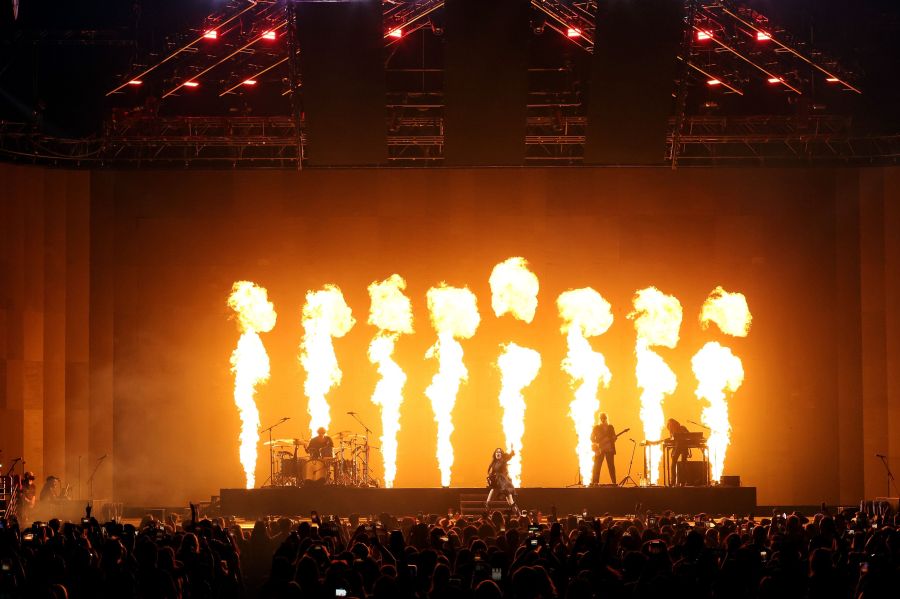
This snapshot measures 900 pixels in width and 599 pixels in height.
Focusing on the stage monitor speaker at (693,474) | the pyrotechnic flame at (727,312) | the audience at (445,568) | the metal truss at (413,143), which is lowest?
the stage monitor speaker at (693,474)

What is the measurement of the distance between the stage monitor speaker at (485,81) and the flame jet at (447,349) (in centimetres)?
269

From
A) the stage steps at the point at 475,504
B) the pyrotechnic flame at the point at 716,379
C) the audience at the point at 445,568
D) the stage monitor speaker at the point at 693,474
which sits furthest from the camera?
the pyrotechnic flame at the point at 716,379

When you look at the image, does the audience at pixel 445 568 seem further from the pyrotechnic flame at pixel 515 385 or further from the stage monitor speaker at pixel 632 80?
the pyrotechnic flame at pixel 515 385

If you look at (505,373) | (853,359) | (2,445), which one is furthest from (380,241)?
(853,359)

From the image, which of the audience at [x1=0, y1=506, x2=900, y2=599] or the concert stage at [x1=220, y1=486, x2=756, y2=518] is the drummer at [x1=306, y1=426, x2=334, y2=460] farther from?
the audience at [x1=0, y1=506, x2=900, y2=599]

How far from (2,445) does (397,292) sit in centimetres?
724

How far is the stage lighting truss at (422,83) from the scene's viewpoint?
19.3 meters

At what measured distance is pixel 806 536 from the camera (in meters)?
9.82

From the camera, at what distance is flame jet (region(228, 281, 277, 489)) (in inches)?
859

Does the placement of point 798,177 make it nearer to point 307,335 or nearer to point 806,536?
point 307,335

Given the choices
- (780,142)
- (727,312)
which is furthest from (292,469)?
(780,142)

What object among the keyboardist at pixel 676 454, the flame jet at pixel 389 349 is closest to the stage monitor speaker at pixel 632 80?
the flame jet at pixel 389 349

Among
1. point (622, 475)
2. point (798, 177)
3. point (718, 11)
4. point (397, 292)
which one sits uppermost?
point (718, 11)

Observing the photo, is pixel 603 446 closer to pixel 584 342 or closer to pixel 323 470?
pixel 584 342
